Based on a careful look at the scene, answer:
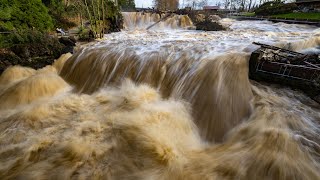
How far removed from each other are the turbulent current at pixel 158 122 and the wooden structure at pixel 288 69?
311mm

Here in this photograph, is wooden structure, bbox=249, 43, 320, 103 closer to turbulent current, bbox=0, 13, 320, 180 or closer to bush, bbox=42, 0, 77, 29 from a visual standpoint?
turbulent current, bbox=0, 13, 320, 180

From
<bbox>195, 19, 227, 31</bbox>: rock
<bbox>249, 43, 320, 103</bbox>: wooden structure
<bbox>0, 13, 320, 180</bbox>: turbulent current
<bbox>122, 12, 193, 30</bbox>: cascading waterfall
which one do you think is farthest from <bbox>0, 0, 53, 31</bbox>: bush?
<bbox>195, 19, 227, 31</bbox>: rock

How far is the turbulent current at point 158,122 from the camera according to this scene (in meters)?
4.15

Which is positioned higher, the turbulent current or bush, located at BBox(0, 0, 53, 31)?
bush, located at BBox(0, 0, 53, 31)

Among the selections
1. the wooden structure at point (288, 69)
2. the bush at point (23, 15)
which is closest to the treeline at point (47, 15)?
the bush at point (23, 15)

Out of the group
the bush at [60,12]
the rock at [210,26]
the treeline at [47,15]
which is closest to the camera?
the treeline at [47,15]

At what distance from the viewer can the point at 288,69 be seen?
21.4 ft

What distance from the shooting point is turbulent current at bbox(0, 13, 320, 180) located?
415 cm

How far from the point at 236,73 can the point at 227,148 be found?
9.21ft

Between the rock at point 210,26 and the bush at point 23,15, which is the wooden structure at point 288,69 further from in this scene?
the bush at point 23,15

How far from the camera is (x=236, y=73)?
6.84 metres

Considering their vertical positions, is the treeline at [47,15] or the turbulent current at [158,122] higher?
the treeline at [47,15]

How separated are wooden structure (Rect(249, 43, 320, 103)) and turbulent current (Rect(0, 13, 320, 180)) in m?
0.31

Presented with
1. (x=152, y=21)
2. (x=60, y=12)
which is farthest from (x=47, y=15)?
(x=152, y=21)
